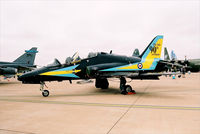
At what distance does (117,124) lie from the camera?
4.22m

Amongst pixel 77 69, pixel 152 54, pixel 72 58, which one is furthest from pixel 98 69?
pixel 152 54

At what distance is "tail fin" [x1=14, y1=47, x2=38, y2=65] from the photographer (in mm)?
26475

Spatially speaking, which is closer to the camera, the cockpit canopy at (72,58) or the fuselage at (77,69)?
the fuselage at (77,69)

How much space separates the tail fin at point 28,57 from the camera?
1042 inches

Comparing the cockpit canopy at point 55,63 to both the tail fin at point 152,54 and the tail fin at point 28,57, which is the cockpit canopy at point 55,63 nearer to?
the tail fin at point 152,54

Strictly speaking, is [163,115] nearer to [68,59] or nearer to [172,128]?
[172,128]

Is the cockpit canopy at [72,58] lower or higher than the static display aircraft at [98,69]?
higher

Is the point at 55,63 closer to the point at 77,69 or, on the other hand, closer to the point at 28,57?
the point at 77,69

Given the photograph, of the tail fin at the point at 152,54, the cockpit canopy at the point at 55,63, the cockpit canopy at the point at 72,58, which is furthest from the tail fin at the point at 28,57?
the tail fin at the point at 152,54

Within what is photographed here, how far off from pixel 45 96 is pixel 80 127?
6.01m

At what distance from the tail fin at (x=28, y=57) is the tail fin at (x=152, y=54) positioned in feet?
70.6

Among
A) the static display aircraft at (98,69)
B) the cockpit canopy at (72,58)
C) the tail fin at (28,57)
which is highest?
the tail fin at (28,57)

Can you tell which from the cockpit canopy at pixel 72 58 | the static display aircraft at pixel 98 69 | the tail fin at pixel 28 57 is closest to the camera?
the static display aircraft at pixel 98 69

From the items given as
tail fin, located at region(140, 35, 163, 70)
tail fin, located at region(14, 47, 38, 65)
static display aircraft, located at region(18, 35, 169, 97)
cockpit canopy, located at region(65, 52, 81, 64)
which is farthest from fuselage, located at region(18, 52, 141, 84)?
tail fin, located at region(14, 47, 38, 65)
